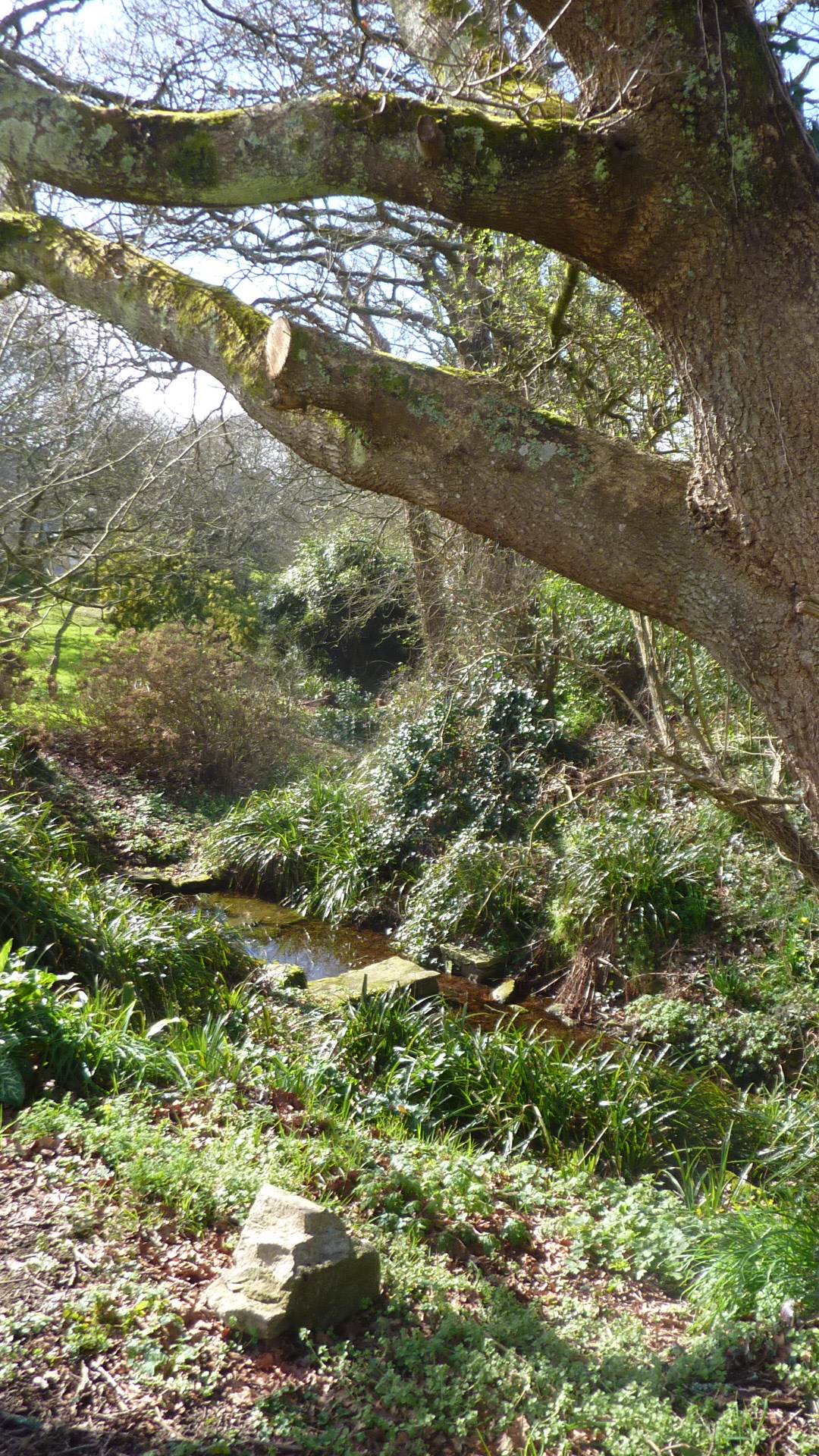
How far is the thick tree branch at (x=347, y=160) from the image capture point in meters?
2.94

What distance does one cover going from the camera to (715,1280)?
3529 millimetres

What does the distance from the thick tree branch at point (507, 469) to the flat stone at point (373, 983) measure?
4013 millimetres

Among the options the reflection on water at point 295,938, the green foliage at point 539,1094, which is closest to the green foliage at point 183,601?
the reflection on water at point 295,938

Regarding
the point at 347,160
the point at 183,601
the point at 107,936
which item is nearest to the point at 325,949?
the point at 107,936

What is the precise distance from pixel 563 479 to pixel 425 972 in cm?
476

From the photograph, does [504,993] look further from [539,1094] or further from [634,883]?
[539,1094]

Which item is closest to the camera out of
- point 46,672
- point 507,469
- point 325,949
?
point 507,469

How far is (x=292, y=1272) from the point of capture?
3096 mm

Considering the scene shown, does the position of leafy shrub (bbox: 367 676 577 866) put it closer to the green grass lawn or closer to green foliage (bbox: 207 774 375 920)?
green foliage (bbox: 207 774 375 920)

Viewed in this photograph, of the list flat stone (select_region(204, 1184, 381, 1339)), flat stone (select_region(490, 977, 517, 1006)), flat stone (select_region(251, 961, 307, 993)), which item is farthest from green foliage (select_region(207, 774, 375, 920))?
flat stone (select_region(204, 1184, 381, 1339))

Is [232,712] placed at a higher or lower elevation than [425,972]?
higher

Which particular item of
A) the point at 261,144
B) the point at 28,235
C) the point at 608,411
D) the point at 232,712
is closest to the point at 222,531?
the point at 232,712

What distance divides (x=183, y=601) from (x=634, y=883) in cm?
1049

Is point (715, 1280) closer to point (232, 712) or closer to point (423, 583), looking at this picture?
point (423, 583)
